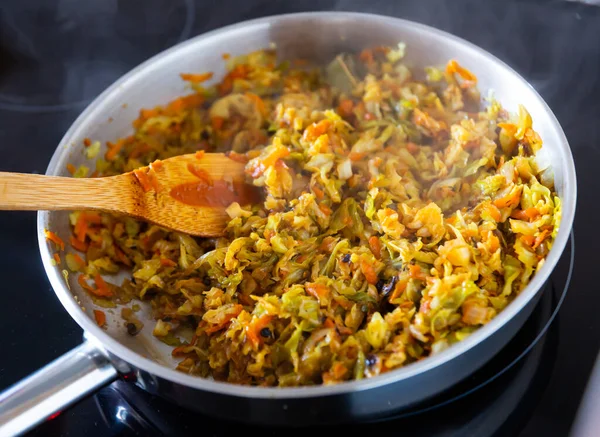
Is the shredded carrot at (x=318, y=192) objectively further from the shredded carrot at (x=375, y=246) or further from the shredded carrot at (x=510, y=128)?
the shredded carrot at (x=510, y=128)

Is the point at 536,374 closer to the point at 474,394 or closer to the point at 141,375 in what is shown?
the point at 474,394

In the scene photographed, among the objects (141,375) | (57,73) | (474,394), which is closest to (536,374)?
(474,394)

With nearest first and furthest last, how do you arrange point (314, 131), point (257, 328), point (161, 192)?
1. point (257, 328)
2. point (161, 192)
3. point (314, 131)

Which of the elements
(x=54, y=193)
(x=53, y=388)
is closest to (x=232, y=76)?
(x=54, y=193)

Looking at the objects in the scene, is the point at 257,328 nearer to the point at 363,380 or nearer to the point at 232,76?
the point at 363,380

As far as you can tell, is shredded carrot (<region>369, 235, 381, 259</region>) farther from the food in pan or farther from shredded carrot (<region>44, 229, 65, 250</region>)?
shredded carrot (<region>44, 229, 65, 250</region>)

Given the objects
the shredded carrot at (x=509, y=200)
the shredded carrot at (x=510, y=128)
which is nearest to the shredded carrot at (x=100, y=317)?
the shredded carrot at (x=509, y=200)
